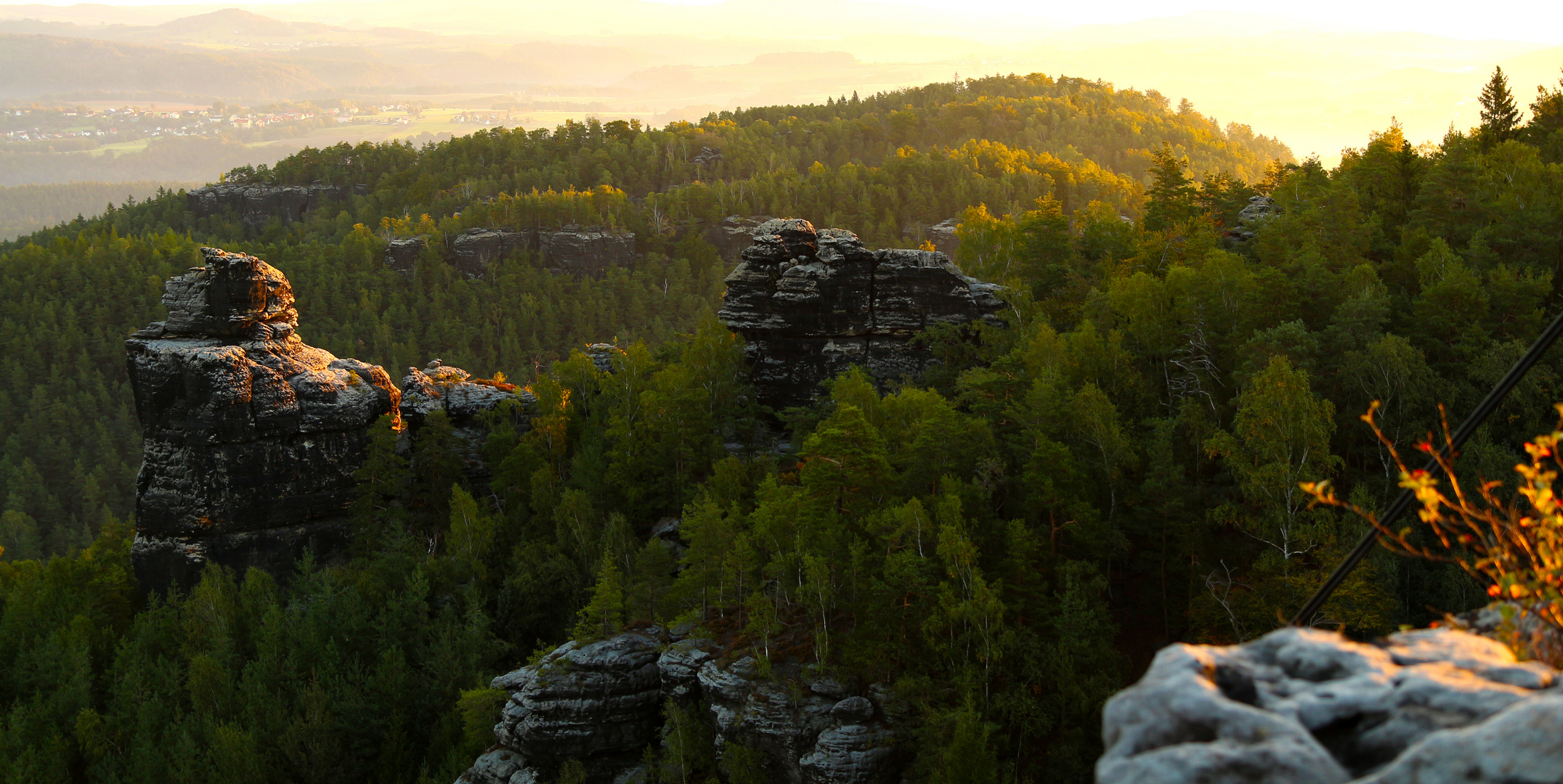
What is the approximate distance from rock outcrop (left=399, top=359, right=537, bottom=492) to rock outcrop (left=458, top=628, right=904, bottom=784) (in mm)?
23527

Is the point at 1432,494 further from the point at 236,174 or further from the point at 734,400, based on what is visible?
the point at 236,174

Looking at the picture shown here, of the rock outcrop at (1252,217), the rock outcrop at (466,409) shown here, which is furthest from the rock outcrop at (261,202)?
the rock outcrop at (1252,217)

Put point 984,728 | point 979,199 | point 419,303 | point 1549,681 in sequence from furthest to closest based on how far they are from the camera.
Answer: point 979,199, point 419,303, point 984,728, point 1549,681

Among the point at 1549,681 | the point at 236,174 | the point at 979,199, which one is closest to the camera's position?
the point at 1549,681

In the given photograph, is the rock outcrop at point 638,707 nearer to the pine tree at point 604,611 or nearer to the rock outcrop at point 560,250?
the pine tree at point 604,611

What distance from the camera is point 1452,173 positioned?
42594 millimetres

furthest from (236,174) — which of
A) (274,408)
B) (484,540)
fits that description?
(484,540)

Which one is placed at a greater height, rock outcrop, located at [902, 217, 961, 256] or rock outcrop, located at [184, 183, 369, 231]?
rock outcrop, located at [184, 183, 369, 231]

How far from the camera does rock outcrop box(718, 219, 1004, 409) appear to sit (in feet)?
182

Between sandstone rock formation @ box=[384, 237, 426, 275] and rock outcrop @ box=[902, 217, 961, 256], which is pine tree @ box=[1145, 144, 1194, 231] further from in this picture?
sandstone rock formation @ box=[384, 237, 426, 275]

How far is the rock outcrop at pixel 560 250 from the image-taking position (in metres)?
125

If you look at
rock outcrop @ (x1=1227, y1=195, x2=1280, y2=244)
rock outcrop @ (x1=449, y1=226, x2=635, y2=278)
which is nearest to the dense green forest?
rock outcrop @ (x1=1227, y1=195, x2=1280, y2=244)

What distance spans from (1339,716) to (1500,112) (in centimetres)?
6013

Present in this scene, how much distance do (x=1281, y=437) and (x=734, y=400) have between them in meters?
33.0
